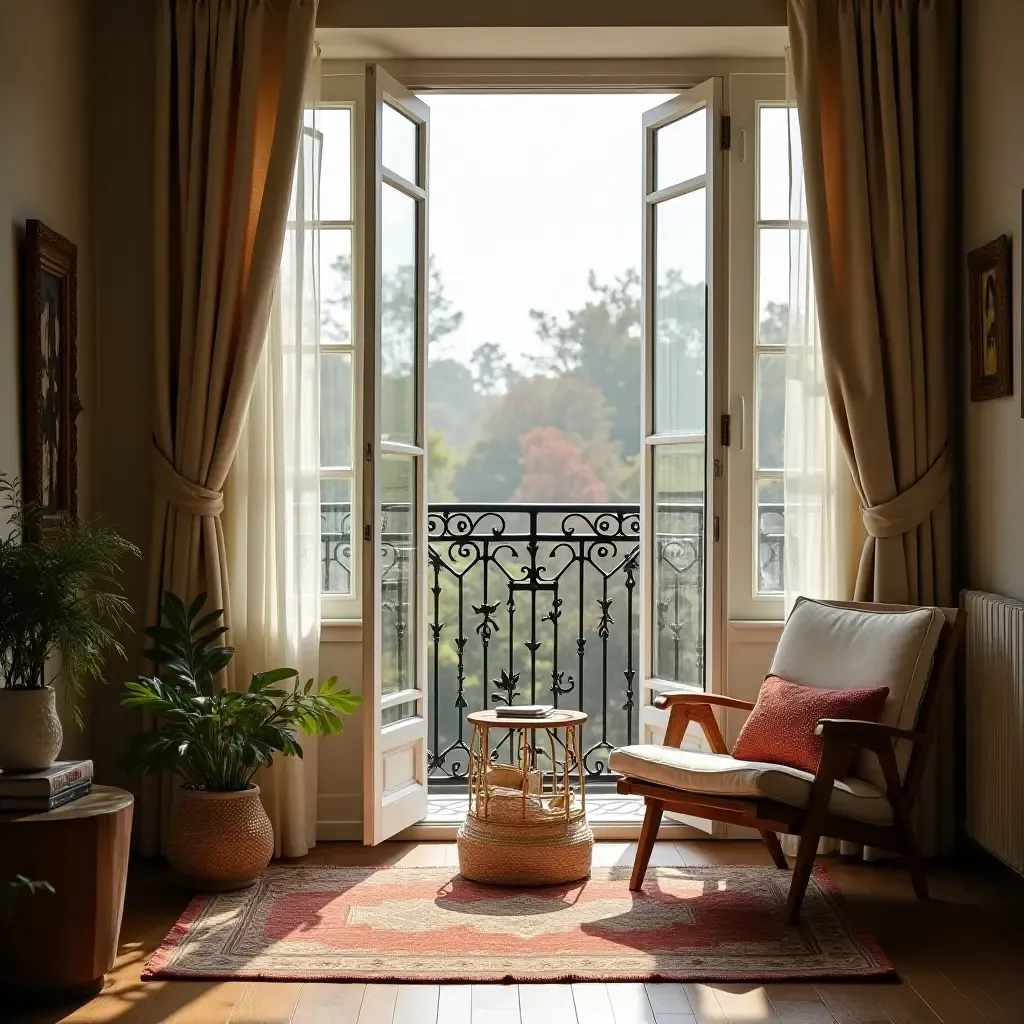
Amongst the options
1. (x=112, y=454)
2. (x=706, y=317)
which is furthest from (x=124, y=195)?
(x=706, y=317)

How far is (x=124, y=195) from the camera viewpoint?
4355 millimetres

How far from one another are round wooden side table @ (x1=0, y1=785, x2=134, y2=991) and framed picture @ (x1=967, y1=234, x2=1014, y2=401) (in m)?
2.77

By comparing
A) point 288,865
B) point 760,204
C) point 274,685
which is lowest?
point 288,865

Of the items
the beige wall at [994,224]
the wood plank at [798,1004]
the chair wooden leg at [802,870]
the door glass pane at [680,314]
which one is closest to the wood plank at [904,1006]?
the wood plank at [798,1004]

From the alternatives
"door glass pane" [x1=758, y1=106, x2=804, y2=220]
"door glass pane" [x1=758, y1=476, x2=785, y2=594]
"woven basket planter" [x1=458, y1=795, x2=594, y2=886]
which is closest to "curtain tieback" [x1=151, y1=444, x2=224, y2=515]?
"woven basket planter" [x1=458, y1=795, x2=594, y2=886]

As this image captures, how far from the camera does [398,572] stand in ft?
14.5

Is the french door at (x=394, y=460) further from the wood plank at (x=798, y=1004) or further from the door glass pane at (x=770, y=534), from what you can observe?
the wood plank at (x=798, y=1004)

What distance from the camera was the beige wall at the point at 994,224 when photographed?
375cm

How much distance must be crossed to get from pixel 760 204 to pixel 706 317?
455 millimetres

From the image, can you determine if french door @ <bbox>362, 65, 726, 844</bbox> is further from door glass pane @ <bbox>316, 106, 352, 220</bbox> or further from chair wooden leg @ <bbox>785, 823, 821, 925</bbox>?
chair wooden leg @ <bbox>785, 823, 821, 925</bbox>

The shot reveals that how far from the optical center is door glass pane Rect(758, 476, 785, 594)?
179 inches

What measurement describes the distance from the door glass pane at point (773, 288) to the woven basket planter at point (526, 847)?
5.95 ft

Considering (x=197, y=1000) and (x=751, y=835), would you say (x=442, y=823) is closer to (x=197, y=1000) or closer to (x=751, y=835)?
(x=751, y=835)

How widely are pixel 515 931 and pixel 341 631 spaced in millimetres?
1409
